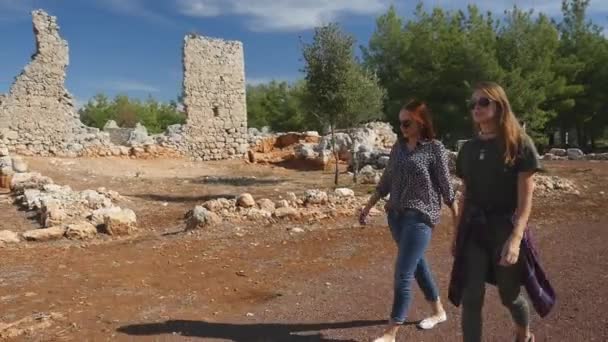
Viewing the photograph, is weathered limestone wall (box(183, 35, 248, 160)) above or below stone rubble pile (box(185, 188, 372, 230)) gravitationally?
above

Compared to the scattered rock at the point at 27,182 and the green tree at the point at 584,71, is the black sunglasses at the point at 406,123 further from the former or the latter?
the green tree at the point at 584,71

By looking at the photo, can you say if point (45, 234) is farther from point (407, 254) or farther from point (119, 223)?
point (407, 254)

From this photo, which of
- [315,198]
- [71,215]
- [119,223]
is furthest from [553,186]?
[71,215]

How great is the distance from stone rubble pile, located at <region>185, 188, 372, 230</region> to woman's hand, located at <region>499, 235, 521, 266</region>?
234 inches

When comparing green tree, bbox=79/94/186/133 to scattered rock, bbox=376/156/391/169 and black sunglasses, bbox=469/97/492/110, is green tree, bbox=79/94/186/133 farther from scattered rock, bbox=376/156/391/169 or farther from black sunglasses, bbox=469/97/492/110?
black sunglasses, bbox=469/97/492/110

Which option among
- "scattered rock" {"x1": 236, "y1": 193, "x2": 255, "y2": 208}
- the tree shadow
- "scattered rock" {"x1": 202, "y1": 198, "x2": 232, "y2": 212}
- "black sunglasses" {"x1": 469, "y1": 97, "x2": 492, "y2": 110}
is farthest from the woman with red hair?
the tree shadow

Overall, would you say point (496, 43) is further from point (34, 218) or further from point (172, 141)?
point (34, 218)

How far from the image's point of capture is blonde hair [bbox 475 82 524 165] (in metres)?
3.01

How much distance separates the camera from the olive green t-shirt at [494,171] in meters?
2.99

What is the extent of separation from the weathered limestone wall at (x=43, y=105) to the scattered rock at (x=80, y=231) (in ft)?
44.7

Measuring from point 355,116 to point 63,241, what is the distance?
9.93m

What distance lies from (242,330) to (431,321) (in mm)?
1499

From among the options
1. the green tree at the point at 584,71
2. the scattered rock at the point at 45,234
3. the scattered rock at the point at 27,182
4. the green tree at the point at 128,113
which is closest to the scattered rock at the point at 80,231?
the scattered rock at the point at 45,234

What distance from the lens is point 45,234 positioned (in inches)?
309
